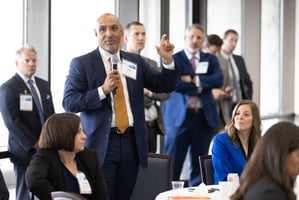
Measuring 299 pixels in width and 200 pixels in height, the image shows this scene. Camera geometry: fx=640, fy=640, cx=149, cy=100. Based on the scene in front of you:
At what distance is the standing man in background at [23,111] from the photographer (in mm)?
5375

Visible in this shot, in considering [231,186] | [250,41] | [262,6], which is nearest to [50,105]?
[231,186]

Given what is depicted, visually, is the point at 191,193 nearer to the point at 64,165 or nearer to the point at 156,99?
the point at 64,165

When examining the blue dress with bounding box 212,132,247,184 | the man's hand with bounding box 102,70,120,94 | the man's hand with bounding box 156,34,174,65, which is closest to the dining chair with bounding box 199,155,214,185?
the blue dress with bounding box 212,132,247,184

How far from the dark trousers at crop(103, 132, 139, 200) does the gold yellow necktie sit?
0.21 feet

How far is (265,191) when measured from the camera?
8.37 ft

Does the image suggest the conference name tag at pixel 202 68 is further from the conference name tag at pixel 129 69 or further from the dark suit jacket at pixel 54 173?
the dark suit jacket at pixel 54 173

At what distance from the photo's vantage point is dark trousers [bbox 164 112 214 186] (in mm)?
6824

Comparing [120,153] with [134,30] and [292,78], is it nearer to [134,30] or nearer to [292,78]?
[134,30]

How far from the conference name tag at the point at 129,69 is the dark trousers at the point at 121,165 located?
0.41 meters

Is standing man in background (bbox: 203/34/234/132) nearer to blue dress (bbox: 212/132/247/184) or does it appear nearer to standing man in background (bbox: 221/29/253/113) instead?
standing man in background (bbox: 221/29/253/113)

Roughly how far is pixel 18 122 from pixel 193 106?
213 centimetres

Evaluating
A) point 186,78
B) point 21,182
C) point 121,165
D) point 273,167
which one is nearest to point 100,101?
point 121,165

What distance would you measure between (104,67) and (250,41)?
22.4ft

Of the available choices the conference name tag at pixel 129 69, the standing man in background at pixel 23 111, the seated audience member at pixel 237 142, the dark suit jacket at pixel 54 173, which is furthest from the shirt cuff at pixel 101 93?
the standing man in background at pixel 23 111
